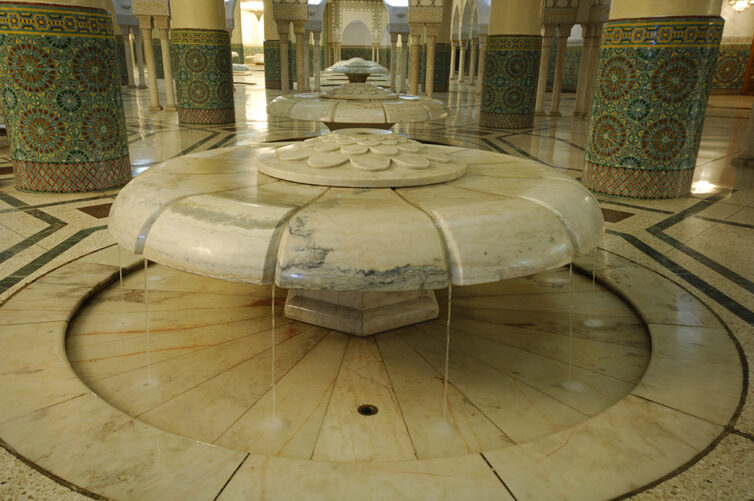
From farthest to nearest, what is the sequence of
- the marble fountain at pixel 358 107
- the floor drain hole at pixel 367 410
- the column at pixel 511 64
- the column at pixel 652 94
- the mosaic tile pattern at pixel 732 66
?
the mosaic tile pattern at pixel 732 66
the column at pixel 511 64
the marble fountain at pixel 358 107
the column at pixel 652 94
the floor drain hole at pixel 367 410

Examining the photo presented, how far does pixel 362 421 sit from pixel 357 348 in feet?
1.11

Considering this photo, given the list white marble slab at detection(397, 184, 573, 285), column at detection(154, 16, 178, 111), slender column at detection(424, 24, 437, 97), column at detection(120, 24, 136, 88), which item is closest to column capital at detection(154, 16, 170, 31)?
column at detection(154, 16, 178, 111)

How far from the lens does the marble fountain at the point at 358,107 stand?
10.2 feet

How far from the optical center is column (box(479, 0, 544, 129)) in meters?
5.90

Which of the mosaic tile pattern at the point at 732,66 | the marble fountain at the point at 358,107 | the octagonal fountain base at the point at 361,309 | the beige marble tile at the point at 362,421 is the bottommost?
the beige marble tile at the point at 362,421

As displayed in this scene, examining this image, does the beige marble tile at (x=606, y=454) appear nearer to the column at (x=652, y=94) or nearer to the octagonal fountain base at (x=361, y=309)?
the octagonal fountain base at (x=361, y=309)

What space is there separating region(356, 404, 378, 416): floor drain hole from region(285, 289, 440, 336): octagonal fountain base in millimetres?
336

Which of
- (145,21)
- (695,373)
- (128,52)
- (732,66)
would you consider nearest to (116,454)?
(695,373)

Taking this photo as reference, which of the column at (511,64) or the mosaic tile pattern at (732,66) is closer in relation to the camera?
the column at (511,64)

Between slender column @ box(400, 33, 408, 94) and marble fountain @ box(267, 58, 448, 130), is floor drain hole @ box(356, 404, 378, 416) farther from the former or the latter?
slender column @ box(400, 33, 408, 94)

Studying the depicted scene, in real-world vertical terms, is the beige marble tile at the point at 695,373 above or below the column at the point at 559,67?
below

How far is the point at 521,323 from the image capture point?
1774 millimetres


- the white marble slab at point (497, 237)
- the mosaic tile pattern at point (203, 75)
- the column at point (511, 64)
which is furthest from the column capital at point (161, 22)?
the white marble slab at point (497, 237)

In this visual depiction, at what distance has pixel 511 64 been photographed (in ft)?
19.7
